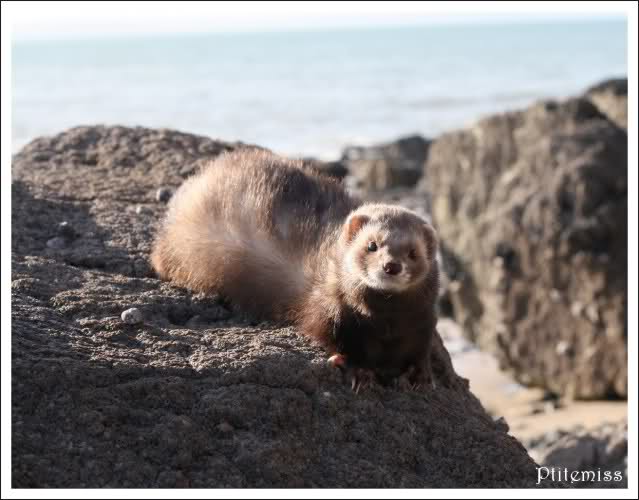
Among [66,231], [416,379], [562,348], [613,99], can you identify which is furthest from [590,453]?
[613,99]

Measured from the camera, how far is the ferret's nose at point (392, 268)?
4.59 metres

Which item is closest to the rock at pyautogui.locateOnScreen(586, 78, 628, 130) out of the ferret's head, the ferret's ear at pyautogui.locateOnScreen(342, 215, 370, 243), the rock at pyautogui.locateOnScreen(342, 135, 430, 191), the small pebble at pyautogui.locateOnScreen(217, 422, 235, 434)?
the ferret's head

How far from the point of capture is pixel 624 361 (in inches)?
412

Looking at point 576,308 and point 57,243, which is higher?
point 57,243

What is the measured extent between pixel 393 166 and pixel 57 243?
619 inches

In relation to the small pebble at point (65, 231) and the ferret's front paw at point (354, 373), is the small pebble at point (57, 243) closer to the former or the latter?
the small pebble at point (65, 231)

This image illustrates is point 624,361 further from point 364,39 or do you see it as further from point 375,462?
point 364,39

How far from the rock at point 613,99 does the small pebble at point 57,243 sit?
328 inches

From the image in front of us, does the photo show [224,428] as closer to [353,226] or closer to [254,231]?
[353,226]

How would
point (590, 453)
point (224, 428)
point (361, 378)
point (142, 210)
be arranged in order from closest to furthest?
1. point (224, 428)
2. point (361, 378)
3. point (142, 210)
4. point (590, 453)

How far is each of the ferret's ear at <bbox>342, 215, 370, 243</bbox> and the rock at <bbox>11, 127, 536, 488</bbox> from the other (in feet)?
2.10

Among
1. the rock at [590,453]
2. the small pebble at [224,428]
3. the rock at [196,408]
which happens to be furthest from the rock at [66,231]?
the rock at [590,453]

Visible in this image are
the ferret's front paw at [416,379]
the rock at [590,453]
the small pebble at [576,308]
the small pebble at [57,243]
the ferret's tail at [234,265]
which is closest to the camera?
the ferret's front paw at [416,379]

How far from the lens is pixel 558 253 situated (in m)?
10.8
